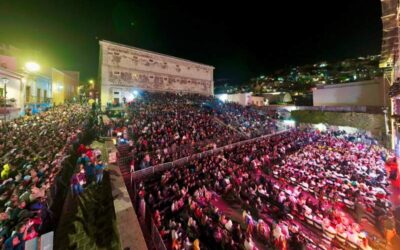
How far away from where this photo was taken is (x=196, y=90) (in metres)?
38.0

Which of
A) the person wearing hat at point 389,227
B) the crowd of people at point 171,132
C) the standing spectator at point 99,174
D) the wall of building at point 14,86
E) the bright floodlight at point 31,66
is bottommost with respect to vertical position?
the person wearing hat at point 389,227

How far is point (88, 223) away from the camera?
5.89m

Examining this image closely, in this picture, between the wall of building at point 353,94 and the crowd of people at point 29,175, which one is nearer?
the crowd of people at point 29,175

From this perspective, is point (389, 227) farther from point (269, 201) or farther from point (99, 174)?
point (99, 174)

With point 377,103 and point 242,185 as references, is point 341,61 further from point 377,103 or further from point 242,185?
point 242,185

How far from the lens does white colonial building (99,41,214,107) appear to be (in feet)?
84.6

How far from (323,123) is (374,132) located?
649 cm

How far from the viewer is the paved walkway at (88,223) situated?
17.3ft

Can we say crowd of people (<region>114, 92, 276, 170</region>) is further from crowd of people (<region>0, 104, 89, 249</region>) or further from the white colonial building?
crowd of people (<region>0, 104, 89, 249</region>)

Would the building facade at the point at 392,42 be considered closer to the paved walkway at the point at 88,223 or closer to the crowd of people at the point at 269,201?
the crowd of people at the point at 269,201

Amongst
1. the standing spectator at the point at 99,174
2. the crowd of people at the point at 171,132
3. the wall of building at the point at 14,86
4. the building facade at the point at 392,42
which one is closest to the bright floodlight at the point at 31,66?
the wall of building at the point at 14,86

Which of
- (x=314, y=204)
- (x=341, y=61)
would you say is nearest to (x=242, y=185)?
(x=314, y=204)

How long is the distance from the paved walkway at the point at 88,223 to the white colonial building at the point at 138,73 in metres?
20.1

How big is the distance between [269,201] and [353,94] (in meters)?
27.9
